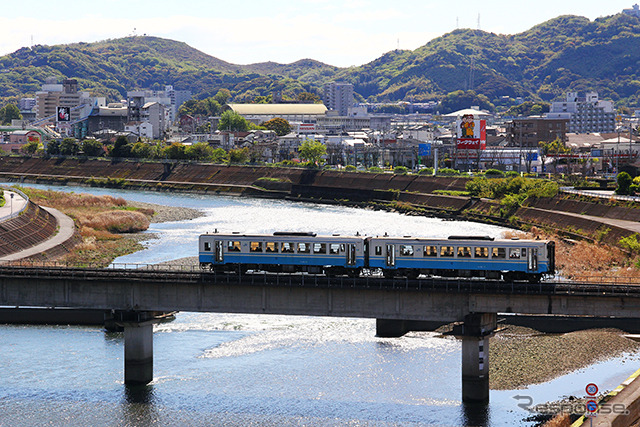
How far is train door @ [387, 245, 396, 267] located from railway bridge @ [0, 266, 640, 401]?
5.02ft

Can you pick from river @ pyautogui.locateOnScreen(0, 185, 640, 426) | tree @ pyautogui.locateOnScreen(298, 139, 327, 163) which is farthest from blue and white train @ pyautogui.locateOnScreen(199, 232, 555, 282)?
tree @ pyautogui.locateOnScreen(298, 139, 327, 163)

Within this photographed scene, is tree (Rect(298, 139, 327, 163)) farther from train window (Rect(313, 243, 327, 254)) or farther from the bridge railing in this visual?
train window (Rect(313, 243, 327, 254))

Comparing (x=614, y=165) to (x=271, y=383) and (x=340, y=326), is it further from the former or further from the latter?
(x=271, y=383)

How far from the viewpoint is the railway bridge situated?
42156 millimetres

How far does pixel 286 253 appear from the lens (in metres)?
47.6

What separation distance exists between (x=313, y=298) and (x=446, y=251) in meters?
7.57

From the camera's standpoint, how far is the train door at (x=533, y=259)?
44562 mm

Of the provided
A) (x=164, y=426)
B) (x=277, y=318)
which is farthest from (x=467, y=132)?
(x=164, y=426)

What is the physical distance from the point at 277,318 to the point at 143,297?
17.6 m

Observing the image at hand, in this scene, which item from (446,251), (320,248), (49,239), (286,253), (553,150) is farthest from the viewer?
(553,150)

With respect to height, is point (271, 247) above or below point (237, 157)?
below

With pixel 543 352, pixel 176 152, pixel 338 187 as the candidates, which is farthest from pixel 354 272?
pixel 176 152

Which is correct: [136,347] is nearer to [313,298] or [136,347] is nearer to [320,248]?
[313,298]

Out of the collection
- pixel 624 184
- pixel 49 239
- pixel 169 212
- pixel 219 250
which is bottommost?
pixel 49 239
